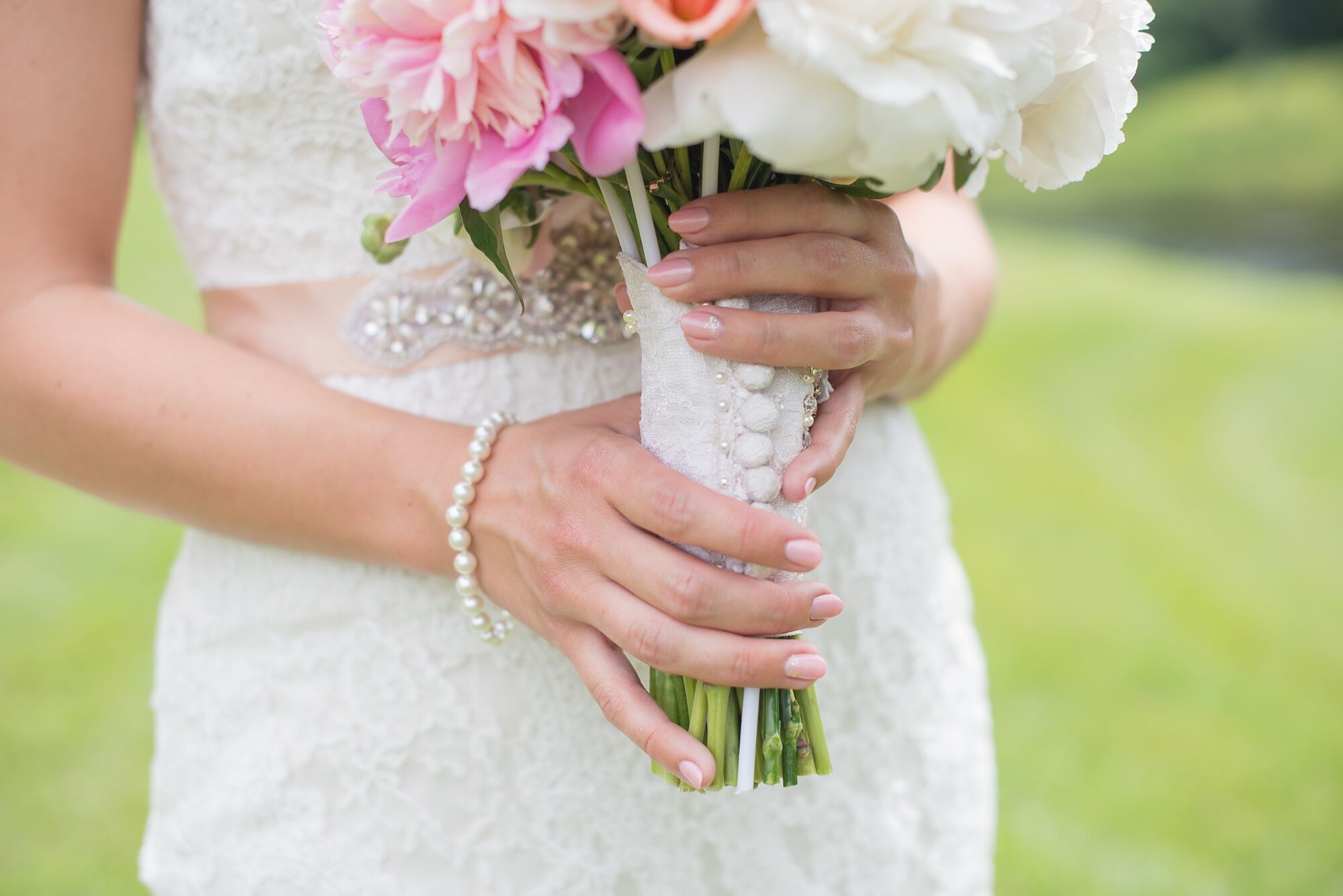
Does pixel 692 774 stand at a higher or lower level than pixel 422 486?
lower

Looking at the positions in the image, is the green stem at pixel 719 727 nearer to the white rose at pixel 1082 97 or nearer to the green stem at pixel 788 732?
the green stem at pixel 788 732

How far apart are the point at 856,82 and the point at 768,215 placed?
228 mm

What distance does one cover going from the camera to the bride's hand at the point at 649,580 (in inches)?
40.1

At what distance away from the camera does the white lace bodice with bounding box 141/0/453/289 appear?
1338 millimetres

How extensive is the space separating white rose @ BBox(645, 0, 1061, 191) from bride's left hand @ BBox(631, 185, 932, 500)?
147 millimetres

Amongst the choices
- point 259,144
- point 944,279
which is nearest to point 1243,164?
point 944,279

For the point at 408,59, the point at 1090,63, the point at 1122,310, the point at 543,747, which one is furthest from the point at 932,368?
the point at 1122,310

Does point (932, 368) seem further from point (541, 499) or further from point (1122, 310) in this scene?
point (1122, 310)

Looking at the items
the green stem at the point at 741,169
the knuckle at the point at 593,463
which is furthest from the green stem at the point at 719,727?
the green stem at the point at 741,169

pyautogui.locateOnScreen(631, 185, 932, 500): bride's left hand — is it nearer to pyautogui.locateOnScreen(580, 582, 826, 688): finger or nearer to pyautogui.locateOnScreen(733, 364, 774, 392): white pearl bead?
pyautogui.locateOnScreen(733, 364, 774, 392): white pearl bead

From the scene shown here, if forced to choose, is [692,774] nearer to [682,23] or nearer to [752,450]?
[752,450]

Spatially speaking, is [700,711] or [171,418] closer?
[700,711]

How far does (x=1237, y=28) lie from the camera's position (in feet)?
38.7

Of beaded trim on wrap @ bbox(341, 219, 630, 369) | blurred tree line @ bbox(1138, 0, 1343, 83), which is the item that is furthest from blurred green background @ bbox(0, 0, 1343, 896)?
beaded trim on wrap @ bbox(341, 219, 630, 369)
